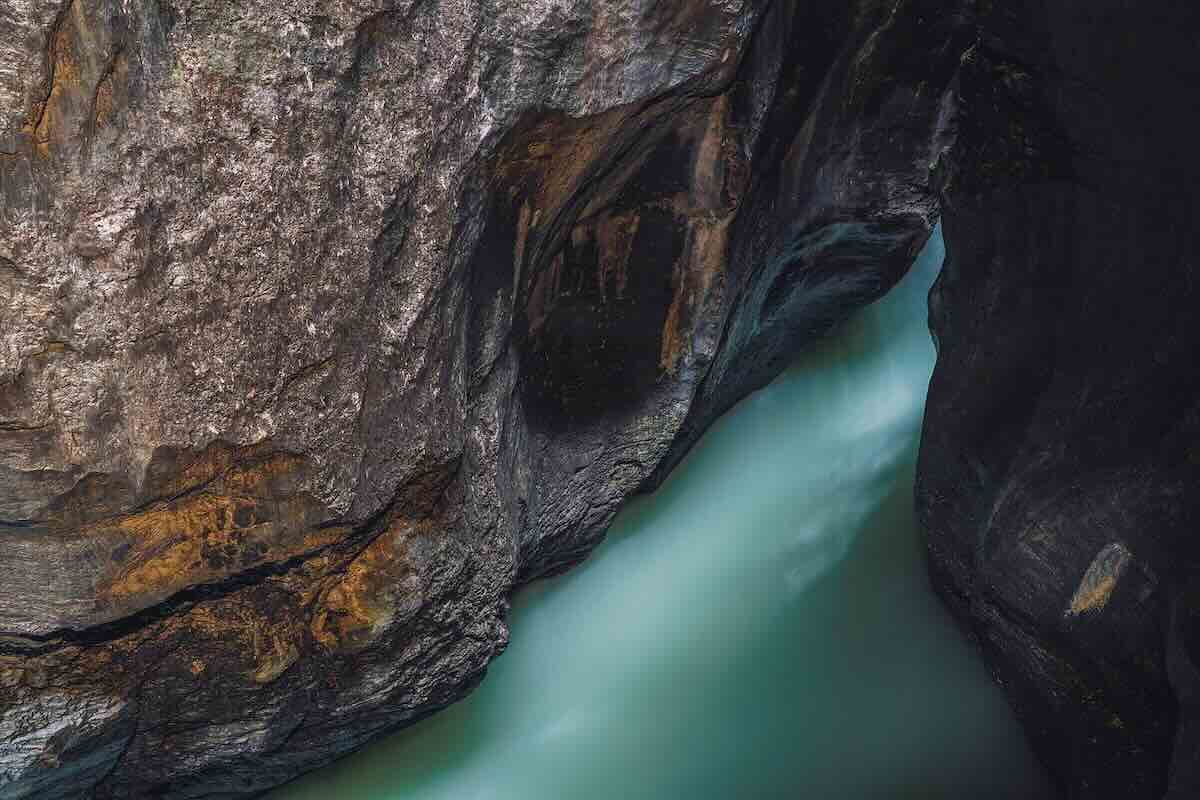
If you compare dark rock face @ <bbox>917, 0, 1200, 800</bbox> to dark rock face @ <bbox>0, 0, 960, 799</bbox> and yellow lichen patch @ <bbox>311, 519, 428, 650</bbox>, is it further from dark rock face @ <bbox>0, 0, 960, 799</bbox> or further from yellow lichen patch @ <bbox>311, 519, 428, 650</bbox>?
yellow lichen patch @ <bbox>311, 519, 428, 650</bbox>

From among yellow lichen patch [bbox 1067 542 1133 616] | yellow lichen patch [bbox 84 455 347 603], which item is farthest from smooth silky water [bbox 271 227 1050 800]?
yellow lichen patch [bbox 84 455 347 603]

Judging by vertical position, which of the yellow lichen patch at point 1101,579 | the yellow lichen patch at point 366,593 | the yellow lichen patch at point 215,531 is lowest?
the yellow lichen patch at point 1101,579

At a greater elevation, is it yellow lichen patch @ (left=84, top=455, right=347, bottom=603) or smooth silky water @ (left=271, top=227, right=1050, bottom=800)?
yellow lichen patch @ (left=84, top=455, right=347, bottom=603)

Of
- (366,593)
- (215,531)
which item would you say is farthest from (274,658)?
(215,531)

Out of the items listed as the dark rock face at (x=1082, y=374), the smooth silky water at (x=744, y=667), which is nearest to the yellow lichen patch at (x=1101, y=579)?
the dark rock face at (x=1082, y=374)

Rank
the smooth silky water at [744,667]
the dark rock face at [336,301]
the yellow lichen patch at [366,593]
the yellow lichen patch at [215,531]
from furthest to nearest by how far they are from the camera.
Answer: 1. the smooth silky water at [744,667]
2. the yellow lichen patch at [366,593]
3. the yellow lichen patch at [215,531]
4. the dark rock face at [336,301]

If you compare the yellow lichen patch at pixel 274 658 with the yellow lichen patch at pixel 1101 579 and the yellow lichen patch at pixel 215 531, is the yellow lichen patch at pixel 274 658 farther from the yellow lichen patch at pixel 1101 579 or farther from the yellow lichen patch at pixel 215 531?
the yellow lichen patch at pixel 1101 579

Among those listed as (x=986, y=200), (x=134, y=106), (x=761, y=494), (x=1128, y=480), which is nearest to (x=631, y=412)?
(x=761, y=494)
